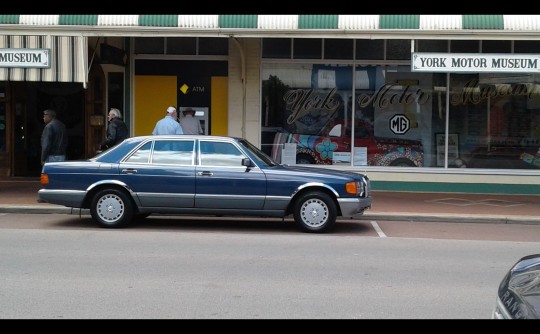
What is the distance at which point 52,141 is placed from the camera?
13.2 m

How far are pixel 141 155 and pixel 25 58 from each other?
4231 mm

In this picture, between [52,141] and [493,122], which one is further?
[493,122]

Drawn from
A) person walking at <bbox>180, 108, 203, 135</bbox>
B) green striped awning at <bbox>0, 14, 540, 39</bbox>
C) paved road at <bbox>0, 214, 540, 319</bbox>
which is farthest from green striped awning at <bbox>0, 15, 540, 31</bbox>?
paved road at <bbox>0, 214, 540, 319</bbox>

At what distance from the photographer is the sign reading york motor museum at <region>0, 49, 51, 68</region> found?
44.0ft

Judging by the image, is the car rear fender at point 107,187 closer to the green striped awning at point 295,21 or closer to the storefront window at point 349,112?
the green striped awning at point 295,21

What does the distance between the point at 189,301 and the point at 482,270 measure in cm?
375

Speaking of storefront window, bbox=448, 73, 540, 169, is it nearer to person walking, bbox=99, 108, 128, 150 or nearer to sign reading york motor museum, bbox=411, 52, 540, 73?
sign reading york motor museum, bbox=411, 52, 540, 73

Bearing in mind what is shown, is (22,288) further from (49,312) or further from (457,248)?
(457,248)

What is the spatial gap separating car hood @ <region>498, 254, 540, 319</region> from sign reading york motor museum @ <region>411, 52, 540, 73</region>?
8.80 metres

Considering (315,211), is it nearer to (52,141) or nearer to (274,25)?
(274,25)

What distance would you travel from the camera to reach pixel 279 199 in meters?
10.7

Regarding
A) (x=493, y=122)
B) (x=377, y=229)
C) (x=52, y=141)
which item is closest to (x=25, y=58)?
(x=52, y=141)

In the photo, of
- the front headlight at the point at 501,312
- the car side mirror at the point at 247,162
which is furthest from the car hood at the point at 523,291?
the car side mirror at the point at 247,162

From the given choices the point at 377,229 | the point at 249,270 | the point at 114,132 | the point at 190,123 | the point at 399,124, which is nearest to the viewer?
the point at 249,270
